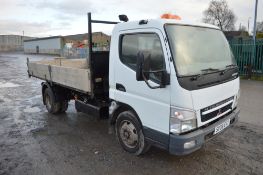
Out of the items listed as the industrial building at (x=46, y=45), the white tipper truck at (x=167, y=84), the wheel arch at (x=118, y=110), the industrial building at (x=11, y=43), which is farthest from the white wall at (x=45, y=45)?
the white tipper truck at (x=167, y=84)

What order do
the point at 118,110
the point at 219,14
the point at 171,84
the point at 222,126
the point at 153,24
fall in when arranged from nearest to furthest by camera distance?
the point at 171,84
the point at 153,24
the point at 222,126
the point at 118,110
the point at 219,14

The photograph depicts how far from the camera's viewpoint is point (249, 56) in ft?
40.1

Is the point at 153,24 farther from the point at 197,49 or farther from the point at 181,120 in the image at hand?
the point at 181,120

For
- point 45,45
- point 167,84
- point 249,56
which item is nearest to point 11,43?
point 45,45

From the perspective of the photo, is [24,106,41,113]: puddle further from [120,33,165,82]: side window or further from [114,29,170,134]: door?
[120,33,165,82]: side window

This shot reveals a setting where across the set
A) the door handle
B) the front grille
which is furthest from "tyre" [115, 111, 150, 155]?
the front grille

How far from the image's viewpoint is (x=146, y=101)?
12.1ft

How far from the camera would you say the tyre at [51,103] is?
21.8ft

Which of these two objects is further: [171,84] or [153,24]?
[153,24]

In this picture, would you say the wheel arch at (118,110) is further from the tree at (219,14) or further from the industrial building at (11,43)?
the industrial building at (11,43)

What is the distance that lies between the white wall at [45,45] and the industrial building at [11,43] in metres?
18.6

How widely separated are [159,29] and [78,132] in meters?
3.19

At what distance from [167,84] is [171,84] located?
55 mm

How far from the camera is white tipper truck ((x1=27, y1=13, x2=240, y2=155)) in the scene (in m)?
3.29
